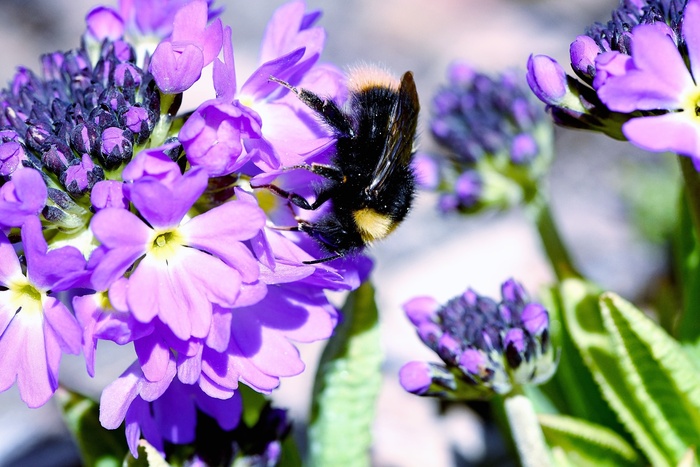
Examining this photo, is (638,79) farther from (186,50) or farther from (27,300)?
(27,300)

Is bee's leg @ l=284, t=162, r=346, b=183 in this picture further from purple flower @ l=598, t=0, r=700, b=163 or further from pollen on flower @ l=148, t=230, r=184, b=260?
purple flower @ l=598, t=0, r=700, b=163

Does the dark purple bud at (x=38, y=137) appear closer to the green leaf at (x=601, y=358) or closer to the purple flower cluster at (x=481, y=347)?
the purple flower cluster at (x=481, y=347)

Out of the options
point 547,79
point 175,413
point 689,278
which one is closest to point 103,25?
point 175,413

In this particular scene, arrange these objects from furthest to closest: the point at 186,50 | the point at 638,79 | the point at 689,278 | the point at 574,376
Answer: the point at 574,376
the point at 689,278
the point at 186,50
the point at 638,79

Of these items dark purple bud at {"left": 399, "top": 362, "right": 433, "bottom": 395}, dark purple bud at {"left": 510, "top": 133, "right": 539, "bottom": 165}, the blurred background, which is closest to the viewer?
dark purple bud at {"left": 399, "top": 362, "right": 433, "bottom": 395}

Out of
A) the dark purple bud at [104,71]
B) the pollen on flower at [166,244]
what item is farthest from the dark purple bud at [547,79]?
the dark purple bud at [104,71]

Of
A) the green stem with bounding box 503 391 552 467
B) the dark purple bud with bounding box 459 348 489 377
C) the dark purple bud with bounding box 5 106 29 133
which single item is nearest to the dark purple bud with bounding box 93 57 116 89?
the dark purple bud with bounding box 5 106 29 133

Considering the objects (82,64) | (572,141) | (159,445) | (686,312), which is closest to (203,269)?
(159,445)
